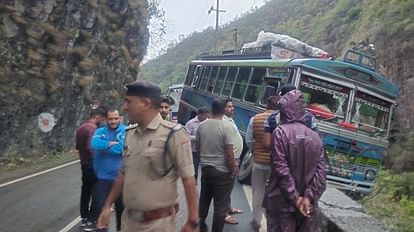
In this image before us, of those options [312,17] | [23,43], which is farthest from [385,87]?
[312,17]

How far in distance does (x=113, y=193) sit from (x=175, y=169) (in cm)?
68

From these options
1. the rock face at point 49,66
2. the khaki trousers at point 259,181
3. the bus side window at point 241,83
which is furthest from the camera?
the rock face at point 49,66

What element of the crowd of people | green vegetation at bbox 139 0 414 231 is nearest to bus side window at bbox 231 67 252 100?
green vegetation at bbox 139 0 414 231

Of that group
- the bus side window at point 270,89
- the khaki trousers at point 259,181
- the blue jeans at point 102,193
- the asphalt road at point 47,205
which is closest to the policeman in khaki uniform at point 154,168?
the blue jeans at point 102,193

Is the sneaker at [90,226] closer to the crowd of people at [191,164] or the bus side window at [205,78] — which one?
the crowd of people at [191,164]

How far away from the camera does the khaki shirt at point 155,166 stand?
154 inches

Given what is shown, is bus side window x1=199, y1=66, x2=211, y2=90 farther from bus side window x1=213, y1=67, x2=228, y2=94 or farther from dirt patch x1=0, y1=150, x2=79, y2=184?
dirt patch x1=0, y1=150, x2=79, y2=184

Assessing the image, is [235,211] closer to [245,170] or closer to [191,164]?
[245,170]

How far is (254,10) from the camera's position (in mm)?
75000

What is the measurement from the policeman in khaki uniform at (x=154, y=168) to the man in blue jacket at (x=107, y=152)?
2.23 meters

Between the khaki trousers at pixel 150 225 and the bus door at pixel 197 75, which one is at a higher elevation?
the bus door at pixel 197 75

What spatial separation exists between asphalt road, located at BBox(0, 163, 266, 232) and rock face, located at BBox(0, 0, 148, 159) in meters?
4.40

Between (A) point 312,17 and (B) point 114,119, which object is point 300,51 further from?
(A) point 312,17

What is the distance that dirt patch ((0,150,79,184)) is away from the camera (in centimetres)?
1367
